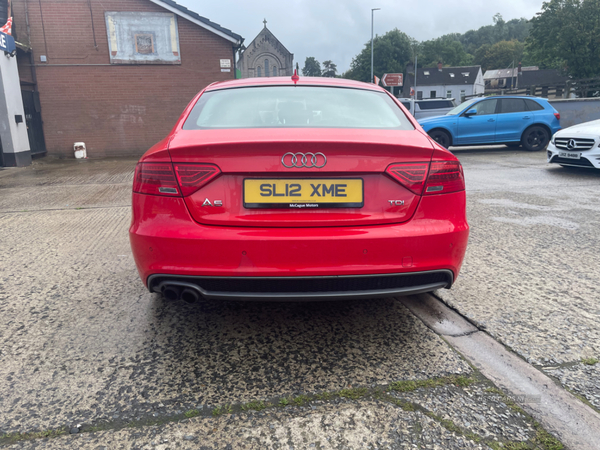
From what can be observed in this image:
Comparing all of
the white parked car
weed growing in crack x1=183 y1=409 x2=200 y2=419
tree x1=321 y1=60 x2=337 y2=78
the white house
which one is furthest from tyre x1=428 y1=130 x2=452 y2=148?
tree x1=321 y1=60 x2=337 y2=78

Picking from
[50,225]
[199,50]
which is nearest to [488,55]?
[199,50]

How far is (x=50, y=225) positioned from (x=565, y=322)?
17.2ft

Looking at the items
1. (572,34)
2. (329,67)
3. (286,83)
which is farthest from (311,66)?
(286,83)

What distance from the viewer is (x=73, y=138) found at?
1576cm

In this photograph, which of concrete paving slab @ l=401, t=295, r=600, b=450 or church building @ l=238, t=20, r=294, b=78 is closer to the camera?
concrete paving slab @ l=401, t=295, r=600, b=450

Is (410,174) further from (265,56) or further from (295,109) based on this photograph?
(265,56)

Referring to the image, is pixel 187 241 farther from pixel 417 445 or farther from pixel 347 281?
pixel 417 445

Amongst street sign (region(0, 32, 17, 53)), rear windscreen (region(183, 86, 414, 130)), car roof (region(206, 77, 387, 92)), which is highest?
street sign (region(0, 32, 17, 53))

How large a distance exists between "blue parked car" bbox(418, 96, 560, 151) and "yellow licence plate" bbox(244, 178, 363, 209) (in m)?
11.7

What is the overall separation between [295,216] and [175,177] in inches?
23.7

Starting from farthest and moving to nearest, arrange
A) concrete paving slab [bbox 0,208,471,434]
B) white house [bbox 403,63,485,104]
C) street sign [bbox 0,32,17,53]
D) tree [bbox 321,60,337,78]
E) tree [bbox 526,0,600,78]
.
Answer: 1. tree [bbox 321,60,337,78]
2. white house [bbox 403,63,485,104]
3. tree [bbox 526,0,600,78]
4. street sign [bbox 0,32,17,53]
5. concrete paving slab [bbox 0,208,471,434]

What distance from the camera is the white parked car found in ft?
27.1

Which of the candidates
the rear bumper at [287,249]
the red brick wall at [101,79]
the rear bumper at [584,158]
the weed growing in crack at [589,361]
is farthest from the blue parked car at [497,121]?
the rear bumper at [287,249]

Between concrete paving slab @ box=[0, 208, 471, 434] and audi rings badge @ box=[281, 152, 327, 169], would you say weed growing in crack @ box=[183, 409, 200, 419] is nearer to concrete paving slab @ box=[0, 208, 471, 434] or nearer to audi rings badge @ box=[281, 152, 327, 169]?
concrete paving slab @ box=[0, 208, 471, 434]
